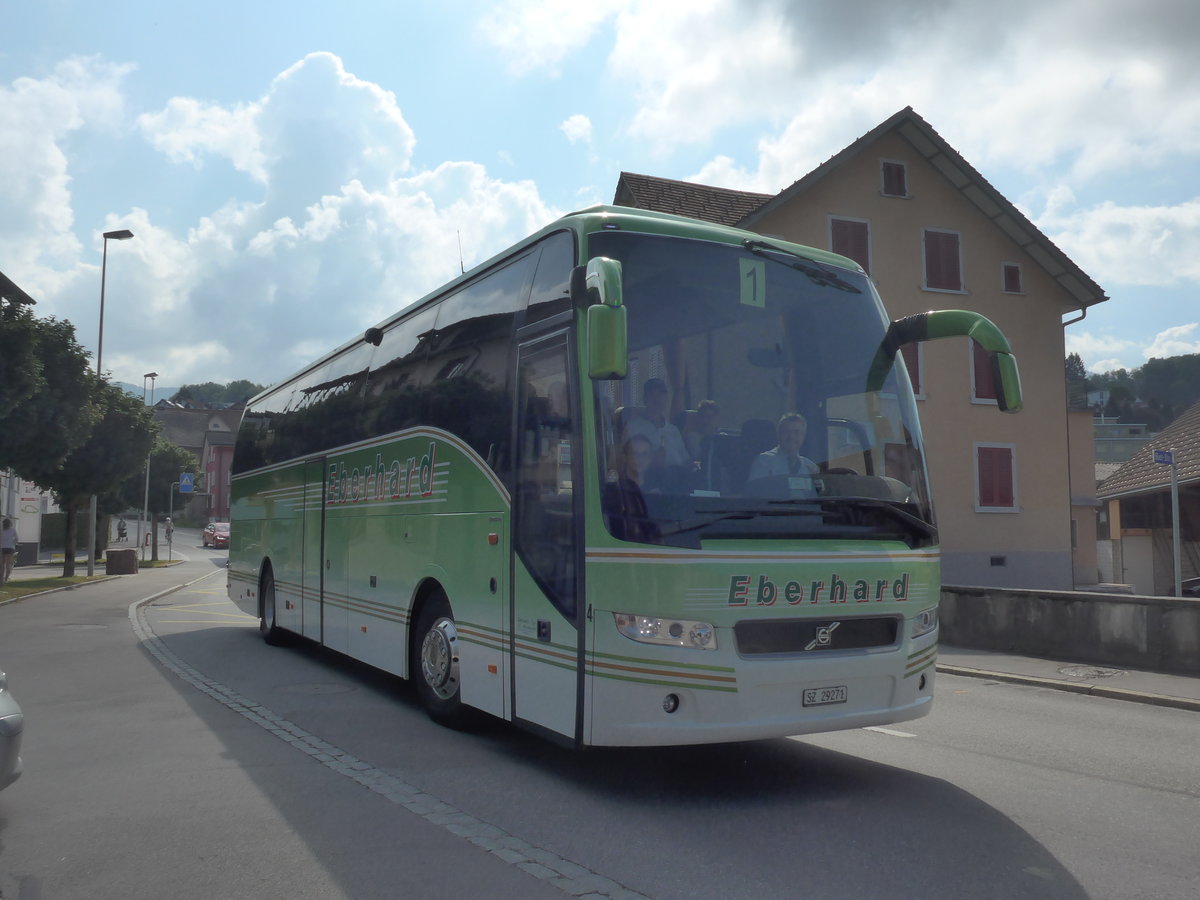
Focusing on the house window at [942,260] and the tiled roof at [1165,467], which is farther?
the house window at [942,260]

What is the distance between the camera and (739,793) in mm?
6402

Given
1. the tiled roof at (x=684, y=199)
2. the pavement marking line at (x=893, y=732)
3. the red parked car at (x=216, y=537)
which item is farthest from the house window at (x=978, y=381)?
the red parked car at (x=216, y=537)

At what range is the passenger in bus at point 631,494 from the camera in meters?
5.95

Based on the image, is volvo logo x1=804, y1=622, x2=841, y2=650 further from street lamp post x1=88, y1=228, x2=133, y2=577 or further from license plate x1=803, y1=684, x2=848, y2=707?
street lamp post x1=88, y1=228, x2=133, y2=577

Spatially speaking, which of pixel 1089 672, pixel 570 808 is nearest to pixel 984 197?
pixel 1089 672

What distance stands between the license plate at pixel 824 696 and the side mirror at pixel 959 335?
185cm

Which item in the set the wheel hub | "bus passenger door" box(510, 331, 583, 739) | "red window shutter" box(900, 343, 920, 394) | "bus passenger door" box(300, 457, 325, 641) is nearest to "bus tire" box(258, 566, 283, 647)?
"bus passenger door" box(300, 457, 325, 641)

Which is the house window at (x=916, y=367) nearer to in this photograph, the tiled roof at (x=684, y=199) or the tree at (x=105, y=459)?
the tiled roof at (x=684, y=199)

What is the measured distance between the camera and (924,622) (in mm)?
6691

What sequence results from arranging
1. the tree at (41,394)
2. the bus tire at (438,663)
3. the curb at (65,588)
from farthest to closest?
the curb at (65,588)
the tree at (41,394)
the bus tire at (438,663)

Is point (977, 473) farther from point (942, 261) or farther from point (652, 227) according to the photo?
point (652, 227)

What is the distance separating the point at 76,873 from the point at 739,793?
346 centimetres

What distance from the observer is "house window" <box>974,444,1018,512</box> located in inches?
1179

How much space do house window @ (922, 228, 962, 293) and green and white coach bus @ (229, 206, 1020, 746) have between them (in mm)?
23939
